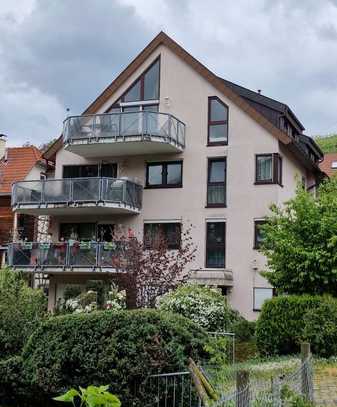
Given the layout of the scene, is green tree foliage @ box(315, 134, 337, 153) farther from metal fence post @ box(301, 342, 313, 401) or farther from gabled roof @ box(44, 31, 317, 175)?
metal fence post @ box(301, 342, 313, 401)

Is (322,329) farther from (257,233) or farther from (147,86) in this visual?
(147,86)

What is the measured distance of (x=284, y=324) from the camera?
1923 centimetres

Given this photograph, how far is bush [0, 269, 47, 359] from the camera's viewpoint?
16500 millimetres

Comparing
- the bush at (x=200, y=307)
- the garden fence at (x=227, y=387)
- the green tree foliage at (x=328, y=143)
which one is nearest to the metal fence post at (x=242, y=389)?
the garden fence at (x=227, y=387)

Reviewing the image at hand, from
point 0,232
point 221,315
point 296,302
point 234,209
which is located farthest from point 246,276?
point 0,232

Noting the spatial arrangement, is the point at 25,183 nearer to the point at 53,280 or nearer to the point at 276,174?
the point at 53,280

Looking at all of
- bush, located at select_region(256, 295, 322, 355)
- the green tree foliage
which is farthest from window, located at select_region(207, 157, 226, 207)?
the green tree foliage

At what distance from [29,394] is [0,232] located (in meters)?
27.6

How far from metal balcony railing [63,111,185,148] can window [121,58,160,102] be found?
2065 mm

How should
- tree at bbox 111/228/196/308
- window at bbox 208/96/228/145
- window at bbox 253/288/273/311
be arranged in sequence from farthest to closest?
window at bbox 208/96/228/145 < window at bbox 253/288/273/311 < tree at bbox 111/228/196/308

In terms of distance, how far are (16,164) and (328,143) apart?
46.0m

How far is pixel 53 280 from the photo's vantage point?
1315 inches

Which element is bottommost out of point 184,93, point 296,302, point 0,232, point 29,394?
point 29,394

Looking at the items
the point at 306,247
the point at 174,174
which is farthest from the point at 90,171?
the point at 306,247
